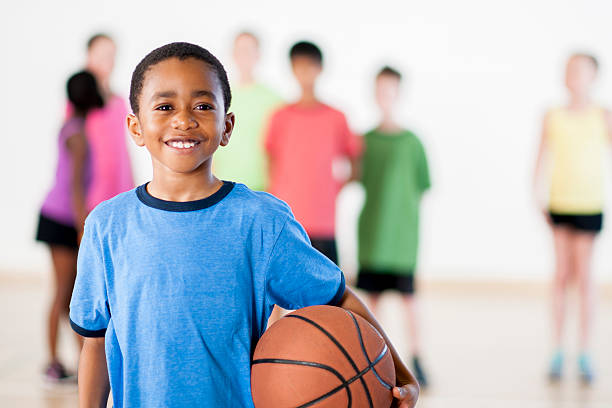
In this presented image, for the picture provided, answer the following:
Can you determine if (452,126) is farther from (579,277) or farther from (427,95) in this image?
(579,277)

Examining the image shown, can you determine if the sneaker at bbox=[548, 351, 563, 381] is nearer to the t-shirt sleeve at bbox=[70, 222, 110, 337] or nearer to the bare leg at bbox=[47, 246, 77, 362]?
the bare leg at bbox=[47, 246, 77, 362]

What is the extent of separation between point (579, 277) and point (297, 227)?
2811 millimetres

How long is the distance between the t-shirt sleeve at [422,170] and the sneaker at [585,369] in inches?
46.0

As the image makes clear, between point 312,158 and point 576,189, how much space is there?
4.65 ft

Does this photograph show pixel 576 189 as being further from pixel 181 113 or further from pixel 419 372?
pixel 181 113

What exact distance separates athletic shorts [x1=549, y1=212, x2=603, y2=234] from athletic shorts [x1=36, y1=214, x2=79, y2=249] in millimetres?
2474

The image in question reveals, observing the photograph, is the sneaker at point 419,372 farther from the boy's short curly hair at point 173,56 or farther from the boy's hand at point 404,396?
the boy's short curly hair at point 173,56

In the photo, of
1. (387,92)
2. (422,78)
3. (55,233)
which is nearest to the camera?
(55,233)

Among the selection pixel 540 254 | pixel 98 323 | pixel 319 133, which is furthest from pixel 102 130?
pixel 540 254

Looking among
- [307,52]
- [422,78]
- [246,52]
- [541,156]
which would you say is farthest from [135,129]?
[422,78]

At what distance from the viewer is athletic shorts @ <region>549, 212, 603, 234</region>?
148 inches

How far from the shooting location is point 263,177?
12.8 ft

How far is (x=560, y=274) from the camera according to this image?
3781mm

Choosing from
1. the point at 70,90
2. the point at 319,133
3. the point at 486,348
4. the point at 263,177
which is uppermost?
the point at 70,90
